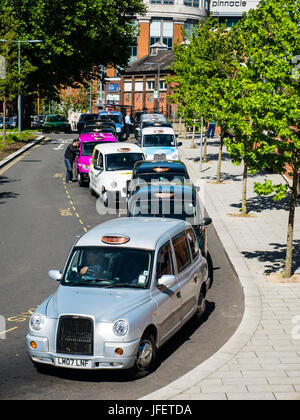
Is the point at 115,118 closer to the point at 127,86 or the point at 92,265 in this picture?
the point at 92,265

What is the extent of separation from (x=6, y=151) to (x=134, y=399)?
3193 cm

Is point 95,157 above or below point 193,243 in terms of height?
above

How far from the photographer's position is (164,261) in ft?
32.7

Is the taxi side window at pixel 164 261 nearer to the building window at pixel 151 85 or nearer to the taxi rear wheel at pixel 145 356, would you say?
the taxi rear wheel at pixel 145 356

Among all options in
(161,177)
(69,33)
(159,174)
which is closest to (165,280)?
(161,177)

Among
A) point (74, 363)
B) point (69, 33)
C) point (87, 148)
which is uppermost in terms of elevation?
point (69, 33)

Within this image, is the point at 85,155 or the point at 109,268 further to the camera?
the point at 85,155

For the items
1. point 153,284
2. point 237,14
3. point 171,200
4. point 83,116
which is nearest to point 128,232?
point 153,284

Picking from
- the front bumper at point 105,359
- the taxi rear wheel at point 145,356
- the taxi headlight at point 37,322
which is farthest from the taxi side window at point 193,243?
the taxi headlight at point 37,322

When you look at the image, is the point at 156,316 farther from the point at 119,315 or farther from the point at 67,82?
the point at 67,82

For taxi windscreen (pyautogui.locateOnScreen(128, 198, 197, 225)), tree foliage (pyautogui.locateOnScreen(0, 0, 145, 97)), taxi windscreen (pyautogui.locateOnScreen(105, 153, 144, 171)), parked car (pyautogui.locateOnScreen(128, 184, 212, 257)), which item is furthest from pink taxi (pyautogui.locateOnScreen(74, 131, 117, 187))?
tree foliage (pyautogui.locateOnScreen(0, 0, 145, 97))

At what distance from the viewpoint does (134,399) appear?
8.19 m

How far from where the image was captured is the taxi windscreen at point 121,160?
2309 cm

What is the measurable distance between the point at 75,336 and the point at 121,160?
15306mm
